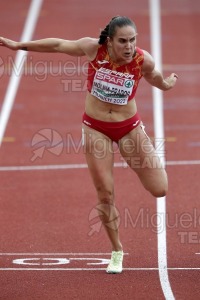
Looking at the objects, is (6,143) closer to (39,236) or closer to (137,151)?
(39,236)

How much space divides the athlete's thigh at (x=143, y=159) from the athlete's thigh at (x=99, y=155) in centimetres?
15

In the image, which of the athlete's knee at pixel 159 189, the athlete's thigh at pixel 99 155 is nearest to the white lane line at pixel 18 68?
the athlete's thigh at pixel 99 155

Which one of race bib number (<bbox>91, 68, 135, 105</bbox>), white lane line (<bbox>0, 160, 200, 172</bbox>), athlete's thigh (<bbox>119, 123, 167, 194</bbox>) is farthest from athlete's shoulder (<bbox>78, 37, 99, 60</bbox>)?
white lane line (<bbox>0, 160, 200, 172</bbox>)

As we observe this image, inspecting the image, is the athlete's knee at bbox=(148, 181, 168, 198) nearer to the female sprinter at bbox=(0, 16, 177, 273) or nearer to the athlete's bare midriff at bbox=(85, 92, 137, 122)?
the female sprinter at bbox=(0, 16, 177, 273)

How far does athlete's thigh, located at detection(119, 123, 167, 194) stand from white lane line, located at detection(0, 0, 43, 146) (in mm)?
5689

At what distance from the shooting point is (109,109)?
8.70 meters

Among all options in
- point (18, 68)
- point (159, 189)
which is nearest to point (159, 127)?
point (18, 68)

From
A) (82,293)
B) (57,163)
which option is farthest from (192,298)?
(57,163)

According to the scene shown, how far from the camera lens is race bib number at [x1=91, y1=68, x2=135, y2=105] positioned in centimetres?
848

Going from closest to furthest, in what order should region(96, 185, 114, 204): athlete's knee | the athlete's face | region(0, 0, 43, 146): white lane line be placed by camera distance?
the athlete's face → region(96, 185, 114, 204): athlete's knee → region(0, 0, 43, 146): white lane line

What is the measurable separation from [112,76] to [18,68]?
30.6 ft

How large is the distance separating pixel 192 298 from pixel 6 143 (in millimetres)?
6445

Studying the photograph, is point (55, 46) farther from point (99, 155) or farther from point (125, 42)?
point (99, 155)

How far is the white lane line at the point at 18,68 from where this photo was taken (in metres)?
15.3
